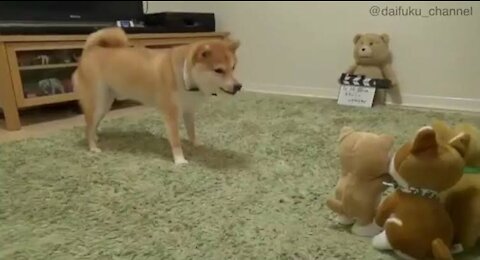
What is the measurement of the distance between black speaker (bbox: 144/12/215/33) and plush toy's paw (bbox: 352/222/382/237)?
2.01 meters

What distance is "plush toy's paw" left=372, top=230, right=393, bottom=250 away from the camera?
841 millimetres

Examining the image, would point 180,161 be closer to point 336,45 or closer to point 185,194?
point 185,194

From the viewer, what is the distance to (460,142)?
0.79 meters

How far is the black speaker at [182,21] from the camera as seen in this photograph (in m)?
2.73

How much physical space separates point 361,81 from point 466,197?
165cm

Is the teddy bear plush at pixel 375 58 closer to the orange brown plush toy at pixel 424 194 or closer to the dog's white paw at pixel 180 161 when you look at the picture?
the dog's white paw at pixel 180 161

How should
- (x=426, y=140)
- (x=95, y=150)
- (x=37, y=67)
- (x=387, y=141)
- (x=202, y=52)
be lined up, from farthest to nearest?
(x=37, y=67) < (x=95, y=150) < (x=202, y=52) < (x=387, y=141) < (x=426, y=140)

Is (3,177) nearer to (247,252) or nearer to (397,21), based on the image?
(247,252)

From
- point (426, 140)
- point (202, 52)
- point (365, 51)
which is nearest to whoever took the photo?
Result: point (426, 140)

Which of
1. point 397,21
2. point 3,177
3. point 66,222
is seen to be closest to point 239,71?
point 397,21

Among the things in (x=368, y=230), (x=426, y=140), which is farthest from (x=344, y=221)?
(x=426, y=140)

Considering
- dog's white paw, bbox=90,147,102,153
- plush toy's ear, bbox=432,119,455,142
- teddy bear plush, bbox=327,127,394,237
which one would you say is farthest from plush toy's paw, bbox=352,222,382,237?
dog's white paw, bbox=90,147,102,153

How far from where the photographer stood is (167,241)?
92 cm

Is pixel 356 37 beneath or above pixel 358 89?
above
